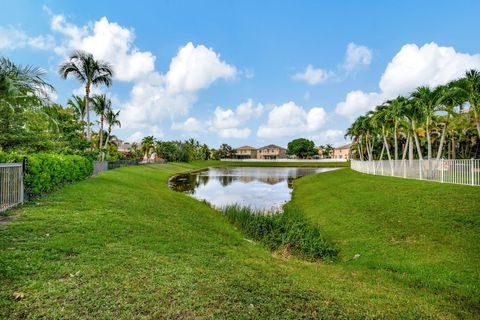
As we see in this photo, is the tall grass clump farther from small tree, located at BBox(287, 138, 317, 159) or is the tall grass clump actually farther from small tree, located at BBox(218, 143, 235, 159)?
small tree, located at BBox(287, 138, 317, 159)

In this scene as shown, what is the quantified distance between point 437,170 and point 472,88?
492cm

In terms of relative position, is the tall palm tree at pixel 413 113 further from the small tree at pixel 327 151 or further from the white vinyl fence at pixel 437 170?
the small tree at pixel 327 151

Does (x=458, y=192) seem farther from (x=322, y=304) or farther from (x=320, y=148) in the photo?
(x=320, y=148)

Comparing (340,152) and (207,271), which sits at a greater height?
(340,152)

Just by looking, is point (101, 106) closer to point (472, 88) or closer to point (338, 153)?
point (472, 88)

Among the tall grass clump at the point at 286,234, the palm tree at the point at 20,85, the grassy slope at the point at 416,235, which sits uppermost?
the palm tree at the point at 20,85

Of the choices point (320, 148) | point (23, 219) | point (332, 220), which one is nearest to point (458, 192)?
point (332, 220)

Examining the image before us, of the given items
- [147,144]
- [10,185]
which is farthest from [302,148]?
[10,185]

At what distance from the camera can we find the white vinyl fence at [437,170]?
1441cm

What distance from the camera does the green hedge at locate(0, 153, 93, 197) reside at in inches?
395

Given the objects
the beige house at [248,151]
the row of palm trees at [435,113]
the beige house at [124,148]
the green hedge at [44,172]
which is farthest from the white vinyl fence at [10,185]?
the beige house at [248,151]

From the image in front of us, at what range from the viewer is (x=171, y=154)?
7262cm

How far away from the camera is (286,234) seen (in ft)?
36.1

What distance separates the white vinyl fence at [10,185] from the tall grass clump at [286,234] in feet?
26.5
